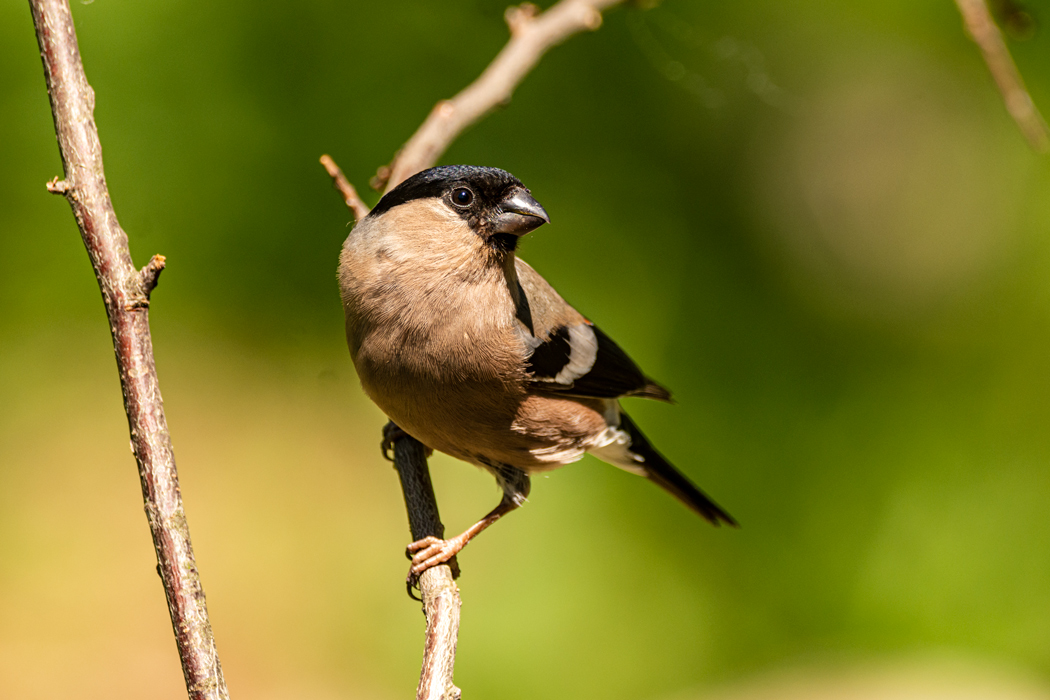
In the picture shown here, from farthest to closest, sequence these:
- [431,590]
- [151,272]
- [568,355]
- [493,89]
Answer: [493,89]
[568,355]
[431,590]
[151,272]

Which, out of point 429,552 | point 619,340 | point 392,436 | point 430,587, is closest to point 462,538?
point 429,552

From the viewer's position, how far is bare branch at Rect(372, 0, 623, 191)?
2893 millimetres

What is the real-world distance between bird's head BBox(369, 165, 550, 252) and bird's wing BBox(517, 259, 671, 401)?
1.24ft

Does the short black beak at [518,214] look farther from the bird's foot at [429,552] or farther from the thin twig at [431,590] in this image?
the bird's foot at [429,552]

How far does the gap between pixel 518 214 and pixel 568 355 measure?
620 mm

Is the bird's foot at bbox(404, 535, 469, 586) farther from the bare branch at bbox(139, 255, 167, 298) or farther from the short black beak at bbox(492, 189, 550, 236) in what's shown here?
the bare branch at bbox(139, 255, 167, 298)

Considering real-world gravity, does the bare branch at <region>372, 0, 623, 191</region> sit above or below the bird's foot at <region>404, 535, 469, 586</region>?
above

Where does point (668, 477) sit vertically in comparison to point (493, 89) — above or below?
below

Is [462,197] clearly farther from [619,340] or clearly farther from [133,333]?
[619,340]

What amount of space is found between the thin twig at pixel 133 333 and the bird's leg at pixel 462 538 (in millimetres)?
879

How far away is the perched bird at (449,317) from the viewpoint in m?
2.40

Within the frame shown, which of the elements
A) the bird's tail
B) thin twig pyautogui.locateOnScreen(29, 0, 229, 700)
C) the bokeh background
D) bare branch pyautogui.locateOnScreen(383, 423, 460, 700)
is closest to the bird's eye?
bare branch pyautogui.locateOnScreen(383, 423, 460, 700)

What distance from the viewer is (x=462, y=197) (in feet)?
7.87

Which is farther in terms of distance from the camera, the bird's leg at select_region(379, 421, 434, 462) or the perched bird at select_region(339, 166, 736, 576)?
the bird's leg at select_region(379, 421, 434, 462)
